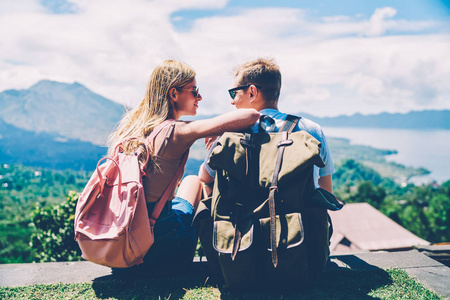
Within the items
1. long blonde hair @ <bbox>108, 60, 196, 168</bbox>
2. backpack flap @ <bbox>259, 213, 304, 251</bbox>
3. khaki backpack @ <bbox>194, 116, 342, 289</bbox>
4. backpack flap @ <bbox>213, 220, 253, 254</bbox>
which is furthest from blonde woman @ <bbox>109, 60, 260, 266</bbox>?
backpack flap @ <bbox>259, 213, 304, 251</bbox>

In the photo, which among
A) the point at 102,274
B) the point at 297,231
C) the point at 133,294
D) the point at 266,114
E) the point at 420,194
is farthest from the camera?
the point at 420,194

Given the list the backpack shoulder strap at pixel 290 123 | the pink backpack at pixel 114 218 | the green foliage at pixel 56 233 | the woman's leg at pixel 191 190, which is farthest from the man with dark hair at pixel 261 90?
the green foliage at pixel 56 233

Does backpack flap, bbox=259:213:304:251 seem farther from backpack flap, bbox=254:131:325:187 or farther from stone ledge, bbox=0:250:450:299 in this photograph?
stone ledge, bbox=0:250:450:299

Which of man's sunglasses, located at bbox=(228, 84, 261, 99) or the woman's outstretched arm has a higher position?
man's sunglasses, located at bbox=(228, 84, 261, 99)

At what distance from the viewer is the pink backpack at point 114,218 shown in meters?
2.38

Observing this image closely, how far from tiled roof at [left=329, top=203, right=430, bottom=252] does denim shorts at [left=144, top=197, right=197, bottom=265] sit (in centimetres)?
3366

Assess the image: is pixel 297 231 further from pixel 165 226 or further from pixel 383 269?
pixel 383 269

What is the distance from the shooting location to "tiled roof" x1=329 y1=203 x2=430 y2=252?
35.1 m

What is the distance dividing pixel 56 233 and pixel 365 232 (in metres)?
37.0

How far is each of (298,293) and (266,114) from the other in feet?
4.24

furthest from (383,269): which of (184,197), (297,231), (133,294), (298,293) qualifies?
(133,294)

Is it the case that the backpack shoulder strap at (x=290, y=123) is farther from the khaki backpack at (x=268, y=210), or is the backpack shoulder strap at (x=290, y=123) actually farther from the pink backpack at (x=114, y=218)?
the pink backpack at (x=114, y=218)

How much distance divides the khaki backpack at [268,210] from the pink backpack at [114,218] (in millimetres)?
497

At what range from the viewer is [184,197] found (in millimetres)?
3215
